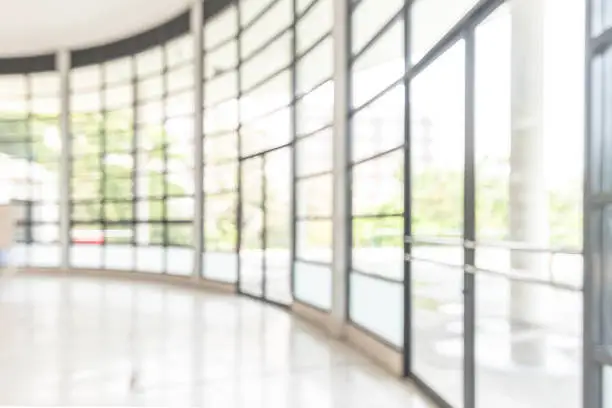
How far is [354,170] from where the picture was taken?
6.08 meters

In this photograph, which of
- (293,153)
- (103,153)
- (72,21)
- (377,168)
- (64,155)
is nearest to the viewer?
(377,168)

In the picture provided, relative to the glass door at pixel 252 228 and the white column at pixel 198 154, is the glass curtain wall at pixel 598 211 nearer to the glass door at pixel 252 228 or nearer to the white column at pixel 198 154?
the glass door at pixel 252 228

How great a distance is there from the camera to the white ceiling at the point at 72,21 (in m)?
10.5

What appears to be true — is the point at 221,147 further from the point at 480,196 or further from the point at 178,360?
the point at 480,196

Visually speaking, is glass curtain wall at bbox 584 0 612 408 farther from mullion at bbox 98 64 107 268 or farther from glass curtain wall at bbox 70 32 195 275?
mullion at bbox 98 64 107 268

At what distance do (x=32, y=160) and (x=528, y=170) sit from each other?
1245cm

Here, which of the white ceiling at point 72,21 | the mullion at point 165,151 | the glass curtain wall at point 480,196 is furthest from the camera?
the mullion at point 165,151

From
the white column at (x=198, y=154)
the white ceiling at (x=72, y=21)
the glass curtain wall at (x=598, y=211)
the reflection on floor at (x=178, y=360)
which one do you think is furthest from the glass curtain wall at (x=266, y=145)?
the glass curtain wall at (x=598, y=211)

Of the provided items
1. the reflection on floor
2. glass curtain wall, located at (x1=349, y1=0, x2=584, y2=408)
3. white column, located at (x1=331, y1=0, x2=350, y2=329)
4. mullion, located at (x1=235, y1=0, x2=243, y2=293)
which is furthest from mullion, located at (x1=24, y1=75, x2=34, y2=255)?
glass curtain wall, located at (x1=349, y1=0, x2=584, y2=408)

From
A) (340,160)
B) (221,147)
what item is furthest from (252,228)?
(340,160)

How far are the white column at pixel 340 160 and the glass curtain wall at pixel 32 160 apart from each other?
886cm

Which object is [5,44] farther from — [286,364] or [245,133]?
[286,364]

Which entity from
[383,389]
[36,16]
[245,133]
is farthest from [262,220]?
[36,16]

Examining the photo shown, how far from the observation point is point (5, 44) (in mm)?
12828
